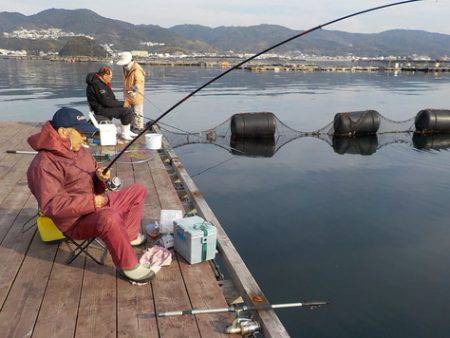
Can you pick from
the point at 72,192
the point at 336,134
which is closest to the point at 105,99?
the point at 72,192

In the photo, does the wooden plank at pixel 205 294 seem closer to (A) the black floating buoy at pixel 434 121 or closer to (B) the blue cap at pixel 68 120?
(B) the blue cap at pixel 68 120

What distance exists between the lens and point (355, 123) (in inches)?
754

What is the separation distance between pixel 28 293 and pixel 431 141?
65.4 feet

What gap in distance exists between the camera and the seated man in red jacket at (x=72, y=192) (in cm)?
425

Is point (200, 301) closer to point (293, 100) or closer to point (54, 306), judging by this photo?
point (54, 306)

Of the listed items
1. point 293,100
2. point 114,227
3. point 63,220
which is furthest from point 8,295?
point 293,100

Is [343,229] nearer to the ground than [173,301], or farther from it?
nearer to the ground

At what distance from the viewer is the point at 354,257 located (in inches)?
315

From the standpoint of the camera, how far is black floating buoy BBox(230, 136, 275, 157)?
16312mm

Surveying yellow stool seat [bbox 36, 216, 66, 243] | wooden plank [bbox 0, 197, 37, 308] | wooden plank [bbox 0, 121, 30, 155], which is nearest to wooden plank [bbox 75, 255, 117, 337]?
yellow stool seat [bbox 36, 216, 66, 243]

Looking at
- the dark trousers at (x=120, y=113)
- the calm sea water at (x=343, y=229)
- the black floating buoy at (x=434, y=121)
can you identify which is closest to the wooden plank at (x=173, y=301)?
the calm sea water at (x=343, y=229)

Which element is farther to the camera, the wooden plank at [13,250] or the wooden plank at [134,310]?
the wooden plank at [13,250]

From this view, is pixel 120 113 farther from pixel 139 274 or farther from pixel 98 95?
pixel 139 274

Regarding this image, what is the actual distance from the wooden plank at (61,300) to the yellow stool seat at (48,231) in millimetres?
219
